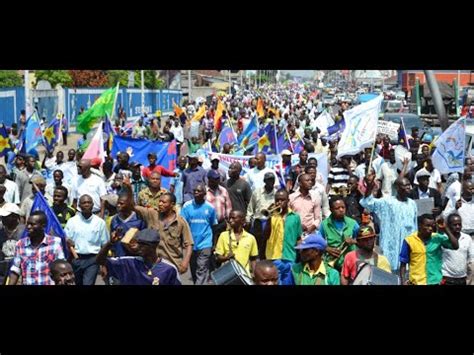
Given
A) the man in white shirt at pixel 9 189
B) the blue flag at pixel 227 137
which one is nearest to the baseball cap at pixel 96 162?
the man in white shirt at pixel 9 189

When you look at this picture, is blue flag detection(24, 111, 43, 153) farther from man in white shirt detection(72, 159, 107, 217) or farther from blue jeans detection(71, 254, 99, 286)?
blue jeans detection(71, 254, 99, 286)

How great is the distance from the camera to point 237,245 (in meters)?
7.31

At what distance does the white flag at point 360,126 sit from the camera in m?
11.5

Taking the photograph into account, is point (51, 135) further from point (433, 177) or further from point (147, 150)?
point (433, 177)

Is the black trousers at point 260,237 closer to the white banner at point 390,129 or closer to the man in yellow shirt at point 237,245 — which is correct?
the man in yellow shirt at point 237,245

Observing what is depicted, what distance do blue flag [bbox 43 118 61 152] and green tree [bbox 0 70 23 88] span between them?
20417mm

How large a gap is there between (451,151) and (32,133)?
20.4ft

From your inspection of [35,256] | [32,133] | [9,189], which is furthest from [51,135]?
[35,256]

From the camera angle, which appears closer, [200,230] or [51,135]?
[200,230]

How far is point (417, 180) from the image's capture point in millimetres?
10547

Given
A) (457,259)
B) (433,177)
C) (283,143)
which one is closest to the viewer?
(457,259)

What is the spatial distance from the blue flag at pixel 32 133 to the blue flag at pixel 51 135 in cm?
120

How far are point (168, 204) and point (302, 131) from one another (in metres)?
14.1
